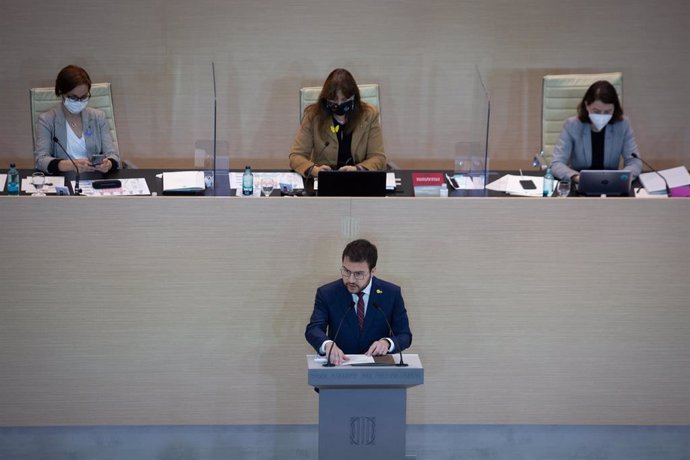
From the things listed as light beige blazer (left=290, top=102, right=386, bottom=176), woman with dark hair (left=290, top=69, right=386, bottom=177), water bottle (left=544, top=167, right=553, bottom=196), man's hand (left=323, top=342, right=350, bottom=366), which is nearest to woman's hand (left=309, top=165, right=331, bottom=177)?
woman with dark hair (left=290, top=69, right=386, bottom=177)

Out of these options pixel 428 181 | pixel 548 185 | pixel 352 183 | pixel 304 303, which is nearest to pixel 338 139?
pixel 428 181

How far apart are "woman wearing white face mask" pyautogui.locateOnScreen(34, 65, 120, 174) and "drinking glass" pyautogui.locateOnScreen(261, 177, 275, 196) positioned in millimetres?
863

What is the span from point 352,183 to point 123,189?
46.6 inches

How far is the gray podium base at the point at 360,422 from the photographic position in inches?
137

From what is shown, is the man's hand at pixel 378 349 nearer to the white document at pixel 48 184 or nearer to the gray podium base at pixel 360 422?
the gray podium base at pixel 360 422

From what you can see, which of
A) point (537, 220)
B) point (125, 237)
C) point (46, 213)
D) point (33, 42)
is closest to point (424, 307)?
point (537, 220)

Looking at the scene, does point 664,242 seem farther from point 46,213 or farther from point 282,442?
point 46,213

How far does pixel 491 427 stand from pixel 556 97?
8.04 ft

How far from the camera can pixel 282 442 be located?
4.28 metres

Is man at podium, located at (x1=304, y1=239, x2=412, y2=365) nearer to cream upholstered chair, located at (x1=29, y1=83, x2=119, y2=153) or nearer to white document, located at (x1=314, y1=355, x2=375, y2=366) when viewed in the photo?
white document, located at (x1=314, y1=355, x2=375, y2=366)

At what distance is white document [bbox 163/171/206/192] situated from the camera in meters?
4.45

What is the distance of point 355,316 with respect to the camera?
3676 millimetres

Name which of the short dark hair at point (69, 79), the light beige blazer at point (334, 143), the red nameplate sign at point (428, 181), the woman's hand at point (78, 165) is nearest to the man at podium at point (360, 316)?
the red nameplate sign at point (428, 181)

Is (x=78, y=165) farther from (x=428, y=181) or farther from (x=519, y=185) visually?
(x=519, y=185)
